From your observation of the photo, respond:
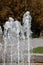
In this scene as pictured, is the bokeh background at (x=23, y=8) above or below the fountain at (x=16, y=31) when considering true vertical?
above

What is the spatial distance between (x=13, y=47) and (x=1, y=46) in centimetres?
53

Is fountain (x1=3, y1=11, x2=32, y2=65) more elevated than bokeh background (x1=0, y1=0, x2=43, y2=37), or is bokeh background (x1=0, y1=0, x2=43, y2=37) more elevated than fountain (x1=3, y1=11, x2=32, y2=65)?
bokeh background (x1=0, y1=0, x2=43, y2=37)

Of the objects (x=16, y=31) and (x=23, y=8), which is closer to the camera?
(x=16, y=31)

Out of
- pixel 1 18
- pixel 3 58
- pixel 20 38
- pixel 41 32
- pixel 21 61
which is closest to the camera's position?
pixel 21 61

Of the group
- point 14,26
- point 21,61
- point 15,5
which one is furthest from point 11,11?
point 21,61

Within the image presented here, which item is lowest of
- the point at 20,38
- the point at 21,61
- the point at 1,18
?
the point at 21,61

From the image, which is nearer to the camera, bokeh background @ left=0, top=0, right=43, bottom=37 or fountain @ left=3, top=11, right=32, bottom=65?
fountain @ left=3, top=11, right=32, bottom=65

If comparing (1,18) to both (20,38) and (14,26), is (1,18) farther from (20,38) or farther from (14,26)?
(14,26)

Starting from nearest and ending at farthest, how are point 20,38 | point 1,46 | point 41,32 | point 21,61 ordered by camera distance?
point 21,61 < point 1,46 < point 20,38 < point 41,32

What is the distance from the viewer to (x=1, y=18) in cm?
1598

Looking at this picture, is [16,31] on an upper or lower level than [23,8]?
lower

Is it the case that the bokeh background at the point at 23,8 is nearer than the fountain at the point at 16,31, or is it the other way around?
the fountain at the point at 16,31

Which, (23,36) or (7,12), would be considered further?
(7,12)

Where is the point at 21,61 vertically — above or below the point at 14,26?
below
